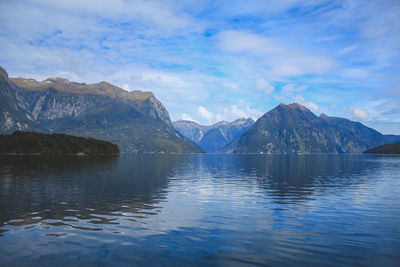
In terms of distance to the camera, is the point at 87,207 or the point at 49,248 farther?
the point at 87,207

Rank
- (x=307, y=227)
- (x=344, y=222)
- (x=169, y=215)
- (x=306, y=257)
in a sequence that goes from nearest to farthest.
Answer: (x=306, y=257)
(x=307, y=227)
(x=344, y=222)
(x=169, y=215)

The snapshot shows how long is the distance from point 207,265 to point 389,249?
1449 cm

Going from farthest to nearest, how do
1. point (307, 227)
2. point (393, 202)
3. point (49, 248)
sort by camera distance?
point (393, 202) < point (307, 227) < point (49, 248)

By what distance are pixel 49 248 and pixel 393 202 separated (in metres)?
47.0

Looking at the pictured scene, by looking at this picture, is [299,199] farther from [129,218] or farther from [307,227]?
[129,218]

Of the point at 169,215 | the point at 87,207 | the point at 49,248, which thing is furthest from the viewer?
the point at 87,207

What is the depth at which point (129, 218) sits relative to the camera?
1204 inches

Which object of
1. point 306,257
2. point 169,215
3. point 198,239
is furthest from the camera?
point 169,215

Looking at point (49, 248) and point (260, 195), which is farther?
point (260, 195)

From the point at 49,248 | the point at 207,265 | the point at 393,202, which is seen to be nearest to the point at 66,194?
the point at 49,248

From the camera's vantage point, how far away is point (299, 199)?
148ft

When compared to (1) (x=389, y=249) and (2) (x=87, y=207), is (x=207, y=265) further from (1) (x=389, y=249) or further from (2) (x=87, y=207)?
(2) (x=87, y=207)

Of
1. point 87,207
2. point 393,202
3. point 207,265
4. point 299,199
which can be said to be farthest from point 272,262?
point 393,202

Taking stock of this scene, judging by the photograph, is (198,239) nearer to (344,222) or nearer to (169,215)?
(169,215)
